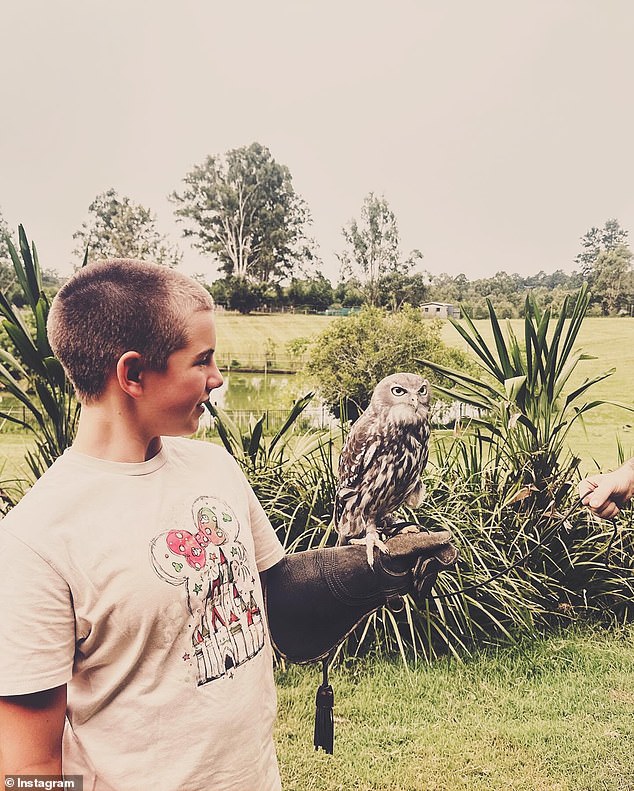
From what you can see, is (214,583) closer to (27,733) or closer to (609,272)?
(27,733)

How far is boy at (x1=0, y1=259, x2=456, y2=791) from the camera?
496 millimetres

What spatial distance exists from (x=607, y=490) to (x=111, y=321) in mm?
689

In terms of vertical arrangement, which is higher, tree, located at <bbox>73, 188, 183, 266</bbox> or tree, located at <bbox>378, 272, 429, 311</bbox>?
tree, located at <bbox>73, 188, 183, 266</bbox>

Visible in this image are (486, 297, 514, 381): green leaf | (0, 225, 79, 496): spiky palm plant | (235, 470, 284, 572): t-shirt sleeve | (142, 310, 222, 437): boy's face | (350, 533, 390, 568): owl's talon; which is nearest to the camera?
(142, 310, 222, 437): boy's face

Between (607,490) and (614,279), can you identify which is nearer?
(607,490)

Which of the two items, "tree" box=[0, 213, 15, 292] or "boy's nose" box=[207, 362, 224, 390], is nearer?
"boy's nose" box=[207, 362, 224, 390]

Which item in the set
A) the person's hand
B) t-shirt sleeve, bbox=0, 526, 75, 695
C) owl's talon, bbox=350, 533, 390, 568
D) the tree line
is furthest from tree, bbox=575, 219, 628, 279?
t-shirt sleeve, bbox=0, 526, 75, 695

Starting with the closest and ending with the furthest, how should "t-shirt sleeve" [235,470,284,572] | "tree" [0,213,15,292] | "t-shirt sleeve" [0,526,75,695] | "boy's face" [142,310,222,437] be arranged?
1. "t-shirt sleeve" [0,526,75,695]
2. "boy's face" [142,310,222,437]
3. "t-shirt sleeve" [235,470,284,572]
4. "tree" [0,213,15,292]

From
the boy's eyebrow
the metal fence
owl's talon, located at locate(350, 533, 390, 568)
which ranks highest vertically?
the boy's eyebrow

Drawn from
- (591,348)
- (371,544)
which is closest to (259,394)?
(591,348)

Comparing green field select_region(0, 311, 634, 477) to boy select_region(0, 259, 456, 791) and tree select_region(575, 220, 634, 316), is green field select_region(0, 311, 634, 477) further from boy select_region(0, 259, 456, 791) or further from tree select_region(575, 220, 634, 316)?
boy select_region(0, 259, 456, 791)

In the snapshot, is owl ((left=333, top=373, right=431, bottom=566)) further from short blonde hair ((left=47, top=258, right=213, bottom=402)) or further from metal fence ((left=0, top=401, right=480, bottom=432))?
metal fence ((left=0, top=401, right=480, bottom=432))

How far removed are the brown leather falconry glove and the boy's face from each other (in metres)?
0.24

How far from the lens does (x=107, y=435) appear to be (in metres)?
0.58
